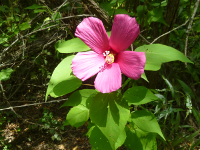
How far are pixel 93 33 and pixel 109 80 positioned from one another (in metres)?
0.26

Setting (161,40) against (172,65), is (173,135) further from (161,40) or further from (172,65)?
(161,40)

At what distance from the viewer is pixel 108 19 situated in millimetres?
1120

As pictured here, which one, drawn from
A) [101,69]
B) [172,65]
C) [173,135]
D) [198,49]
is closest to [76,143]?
[173,135]

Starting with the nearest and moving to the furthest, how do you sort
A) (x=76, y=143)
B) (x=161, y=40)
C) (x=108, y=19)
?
(x=108, y=19) < (x=161, y=40) < (x=76, y=143)

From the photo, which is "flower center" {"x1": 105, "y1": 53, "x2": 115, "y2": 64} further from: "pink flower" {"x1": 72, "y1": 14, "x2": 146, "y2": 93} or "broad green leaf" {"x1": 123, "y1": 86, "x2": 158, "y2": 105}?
"broad green leaf" {"x1": 123, "y1": 86, "x2": 158, "y2": 105}

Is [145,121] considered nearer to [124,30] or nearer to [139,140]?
[139,140]

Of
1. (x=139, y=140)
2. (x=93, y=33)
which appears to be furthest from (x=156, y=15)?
(x=139, y=140)

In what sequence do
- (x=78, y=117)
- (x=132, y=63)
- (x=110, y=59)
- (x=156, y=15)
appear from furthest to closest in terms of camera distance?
(x=156, y=15)
(x=78, y=117)
(x=110, y=59)
(x=132, y=63)

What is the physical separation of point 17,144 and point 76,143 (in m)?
0.94

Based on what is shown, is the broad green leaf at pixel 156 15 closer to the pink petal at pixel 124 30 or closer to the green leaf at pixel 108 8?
the green leaf at pixel 108 8

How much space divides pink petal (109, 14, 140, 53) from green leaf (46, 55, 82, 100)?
300 millimetres

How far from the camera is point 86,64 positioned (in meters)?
0.78

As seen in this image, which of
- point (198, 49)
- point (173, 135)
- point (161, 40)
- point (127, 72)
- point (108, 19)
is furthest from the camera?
point (173, 135)

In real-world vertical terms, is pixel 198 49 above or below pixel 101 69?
below
